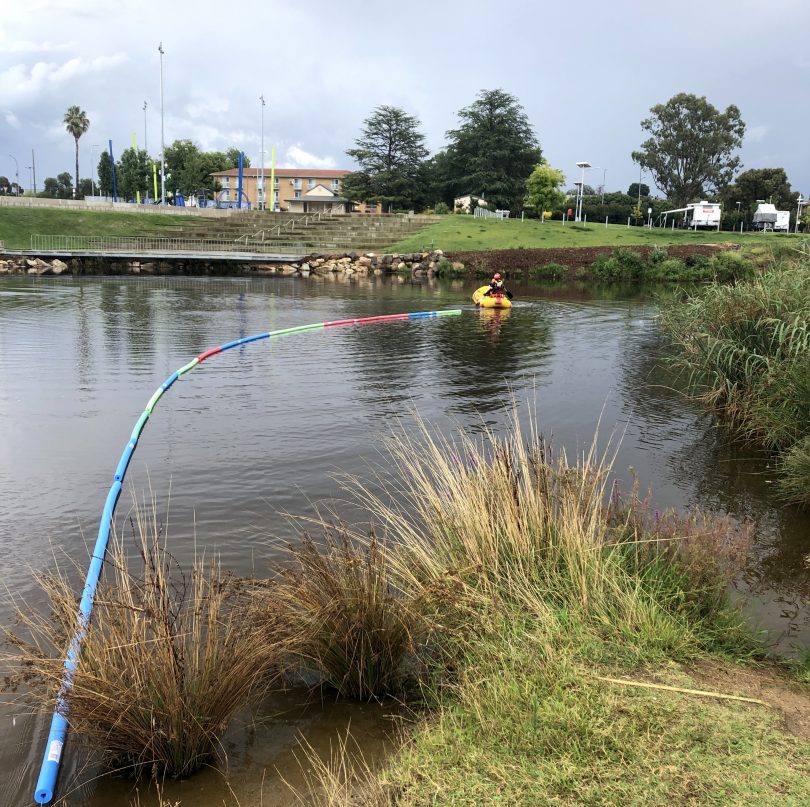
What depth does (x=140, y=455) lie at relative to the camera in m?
8.84

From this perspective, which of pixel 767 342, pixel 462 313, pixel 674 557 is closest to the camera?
pixel 674 557

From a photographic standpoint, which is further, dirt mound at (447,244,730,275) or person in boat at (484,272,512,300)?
dirt mound at (447,244,730,275)

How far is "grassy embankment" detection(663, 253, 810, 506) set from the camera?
7.93 m

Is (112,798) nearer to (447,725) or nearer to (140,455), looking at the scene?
→ (447,725)

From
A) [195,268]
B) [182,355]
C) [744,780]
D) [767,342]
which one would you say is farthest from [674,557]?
[195,268]

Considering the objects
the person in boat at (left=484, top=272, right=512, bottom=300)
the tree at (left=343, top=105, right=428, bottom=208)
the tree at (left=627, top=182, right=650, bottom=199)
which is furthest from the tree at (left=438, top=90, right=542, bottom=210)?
the person in boat at (left=484, top=272, right=512, bottom=300)

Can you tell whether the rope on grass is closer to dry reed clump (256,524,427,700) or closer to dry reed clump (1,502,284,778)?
dry reed clump (256,524,427,700)

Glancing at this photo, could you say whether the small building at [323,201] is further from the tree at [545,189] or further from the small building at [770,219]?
the small building at [770,219]

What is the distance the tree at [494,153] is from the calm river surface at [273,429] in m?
61.6

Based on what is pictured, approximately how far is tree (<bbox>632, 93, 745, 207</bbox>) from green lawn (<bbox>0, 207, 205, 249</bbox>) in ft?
212

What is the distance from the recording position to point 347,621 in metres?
4.18

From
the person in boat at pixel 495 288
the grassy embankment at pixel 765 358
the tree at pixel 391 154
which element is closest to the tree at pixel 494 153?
the tree at pixel 391 154

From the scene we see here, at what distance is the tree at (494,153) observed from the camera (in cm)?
8006

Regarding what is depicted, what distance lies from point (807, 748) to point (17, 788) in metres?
3.80
